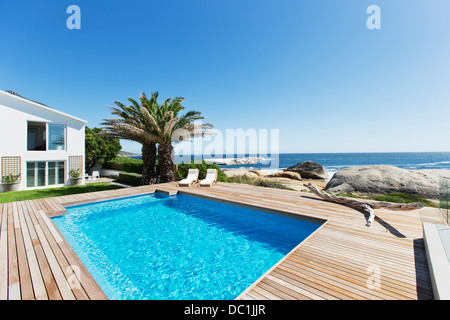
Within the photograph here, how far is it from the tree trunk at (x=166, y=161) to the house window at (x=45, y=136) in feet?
24.8

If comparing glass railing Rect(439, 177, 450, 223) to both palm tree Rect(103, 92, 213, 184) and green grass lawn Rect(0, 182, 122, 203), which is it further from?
green grass lawn Rect(0, 182, 122, 203)

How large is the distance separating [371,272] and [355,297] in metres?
0.78

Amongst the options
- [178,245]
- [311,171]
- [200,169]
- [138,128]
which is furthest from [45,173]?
[311,171]

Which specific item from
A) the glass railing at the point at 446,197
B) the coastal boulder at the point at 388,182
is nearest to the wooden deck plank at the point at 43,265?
the glass railing at the point at 446,197

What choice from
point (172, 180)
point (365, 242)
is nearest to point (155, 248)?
point (365, 242)

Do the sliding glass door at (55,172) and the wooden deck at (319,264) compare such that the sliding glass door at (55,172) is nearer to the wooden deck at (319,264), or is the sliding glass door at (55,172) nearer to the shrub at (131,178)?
the shrub at (131,178)

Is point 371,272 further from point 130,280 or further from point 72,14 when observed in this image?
point 72,14

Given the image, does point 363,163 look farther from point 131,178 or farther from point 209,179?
point 131,178

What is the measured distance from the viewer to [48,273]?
2.73 meters

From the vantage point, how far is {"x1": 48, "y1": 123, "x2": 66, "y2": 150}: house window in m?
12.7

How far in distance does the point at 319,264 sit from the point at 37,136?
684 inches

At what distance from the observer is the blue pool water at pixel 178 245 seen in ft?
10.8

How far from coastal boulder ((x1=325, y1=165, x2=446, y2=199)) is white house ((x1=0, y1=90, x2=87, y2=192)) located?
62.0ft

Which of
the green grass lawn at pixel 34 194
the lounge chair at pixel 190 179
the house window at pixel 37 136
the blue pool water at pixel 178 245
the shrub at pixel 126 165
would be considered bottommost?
the blue pool water at pixel 178 245
